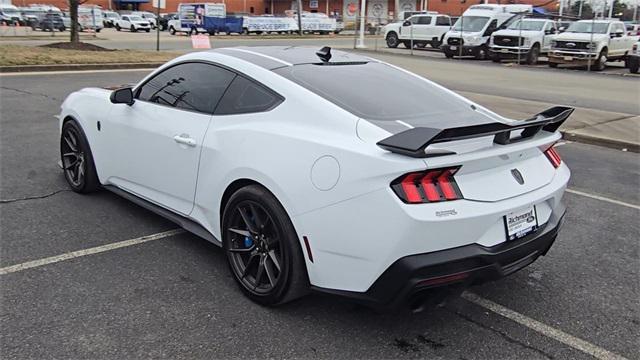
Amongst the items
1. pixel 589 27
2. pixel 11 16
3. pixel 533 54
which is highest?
pixel 11 16

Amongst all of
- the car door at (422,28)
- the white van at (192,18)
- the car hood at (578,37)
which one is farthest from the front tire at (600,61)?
the white van at (192,18)

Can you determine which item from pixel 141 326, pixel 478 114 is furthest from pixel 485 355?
pixel 141 326

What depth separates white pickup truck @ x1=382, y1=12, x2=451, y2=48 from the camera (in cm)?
3303

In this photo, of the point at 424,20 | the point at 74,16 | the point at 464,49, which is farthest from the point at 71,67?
the point at 424,20

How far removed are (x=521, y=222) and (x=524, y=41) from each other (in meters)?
24.2

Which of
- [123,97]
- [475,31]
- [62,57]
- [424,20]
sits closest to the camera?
[123,97]

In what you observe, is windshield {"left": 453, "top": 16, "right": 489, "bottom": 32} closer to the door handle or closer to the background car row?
the background car row

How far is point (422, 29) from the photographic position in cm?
3344

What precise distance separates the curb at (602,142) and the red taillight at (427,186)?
7004mm

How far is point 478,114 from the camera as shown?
390 cm

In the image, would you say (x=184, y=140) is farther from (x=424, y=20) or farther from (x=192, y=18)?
(x=192, y=18)

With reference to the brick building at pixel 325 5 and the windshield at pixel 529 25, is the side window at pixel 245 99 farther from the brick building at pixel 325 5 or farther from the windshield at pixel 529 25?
the brick building at pixel 325 5

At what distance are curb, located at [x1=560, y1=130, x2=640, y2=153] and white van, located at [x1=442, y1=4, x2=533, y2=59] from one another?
18.4m

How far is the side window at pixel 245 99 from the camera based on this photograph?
11.8 feet
